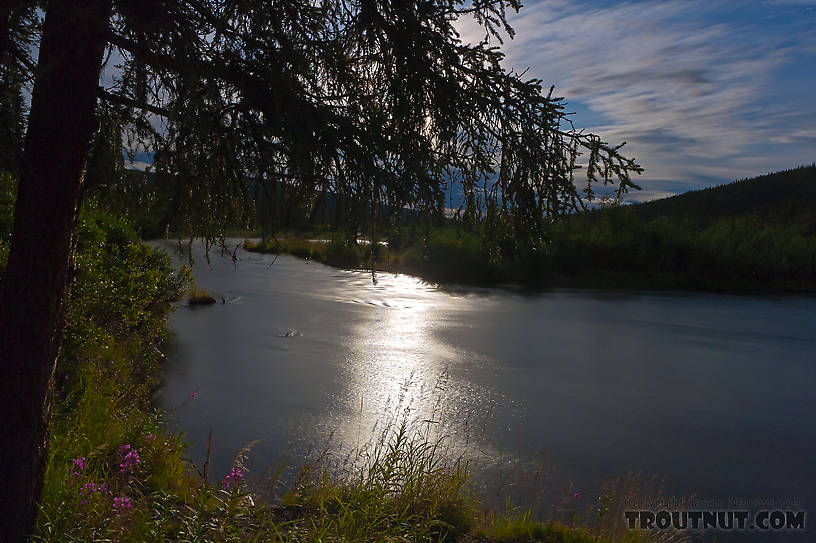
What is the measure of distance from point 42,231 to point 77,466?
190 cm

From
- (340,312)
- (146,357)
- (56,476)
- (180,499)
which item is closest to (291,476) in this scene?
(180,499)

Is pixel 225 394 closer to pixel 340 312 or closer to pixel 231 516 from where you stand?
pixel 231 516

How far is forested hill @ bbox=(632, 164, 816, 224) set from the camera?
51.2 metres

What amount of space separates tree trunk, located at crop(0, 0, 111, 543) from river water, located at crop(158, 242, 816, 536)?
9.54 ft

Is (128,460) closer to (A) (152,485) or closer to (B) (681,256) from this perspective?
(A) (152,485)

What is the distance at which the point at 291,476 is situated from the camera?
19.6 ft

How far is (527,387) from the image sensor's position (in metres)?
9.96

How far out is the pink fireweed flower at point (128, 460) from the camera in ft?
12.0

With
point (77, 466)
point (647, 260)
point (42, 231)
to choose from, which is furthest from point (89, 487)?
point (647, 260)

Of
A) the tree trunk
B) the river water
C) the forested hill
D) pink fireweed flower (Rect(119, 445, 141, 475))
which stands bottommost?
the river water

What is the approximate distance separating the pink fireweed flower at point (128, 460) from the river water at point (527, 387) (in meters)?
1.42

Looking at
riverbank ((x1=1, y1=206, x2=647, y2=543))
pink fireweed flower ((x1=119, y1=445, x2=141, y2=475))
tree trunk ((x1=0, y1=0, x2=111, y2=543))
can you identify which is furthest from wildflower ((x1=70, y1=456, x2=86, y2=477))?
tree trunk ((x1=0, y1=0, x2=111, y2=543))

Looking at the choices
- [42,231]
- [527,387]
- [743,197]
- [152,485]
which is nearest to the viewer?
[42,231]

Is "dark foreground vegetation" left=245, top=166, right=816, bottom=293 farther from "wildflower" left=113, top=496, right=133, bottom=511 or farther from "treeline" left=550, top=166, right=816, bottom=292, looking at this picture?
"wildflower" left=113, top=496, right=133, bottom=511
